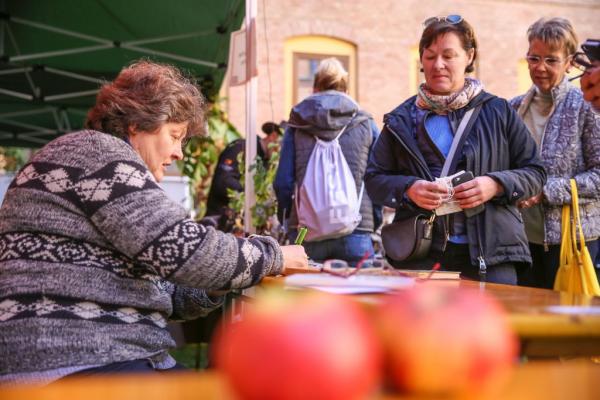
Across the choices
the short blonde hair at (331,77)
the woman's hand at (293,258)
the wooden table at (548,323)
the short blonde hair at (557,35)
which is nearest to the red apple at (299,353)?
the wooden table at (548,323)

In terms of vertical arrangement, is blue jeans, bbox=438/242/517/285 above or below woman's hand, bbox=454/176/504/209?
below

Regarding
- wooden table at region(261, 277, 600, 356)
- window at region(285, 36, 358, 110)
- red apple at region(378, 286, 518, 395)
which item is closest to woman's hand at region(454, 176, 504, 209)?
wooden table at region(261, 277, 600, 356)

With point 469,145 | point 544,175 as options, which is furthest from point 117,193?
point 544,175

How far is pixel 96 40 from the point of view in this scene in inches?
221

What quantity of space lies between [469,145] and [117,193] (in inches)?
52.8

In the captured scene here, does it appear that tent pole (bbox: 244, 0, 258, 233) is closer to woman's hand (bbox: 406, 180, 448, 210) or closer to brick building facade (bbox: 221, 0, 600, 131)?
woman's hand (bbox: 406, 180, 448, 210)

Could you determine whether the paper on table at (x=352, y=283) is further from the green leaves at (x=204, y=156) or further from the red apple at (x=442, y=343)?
the green leaves at (x=204, y=156)

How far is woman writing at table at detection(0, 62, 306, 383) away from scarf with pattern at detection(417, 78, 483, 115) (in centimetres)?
108

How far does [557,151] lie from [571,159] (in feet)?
0.20

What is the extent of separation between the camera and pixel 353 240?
352cm

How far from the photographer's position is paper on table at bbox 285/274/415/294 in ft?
4.04

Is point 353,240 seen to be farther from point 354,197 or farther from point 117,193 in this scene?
point 117,193

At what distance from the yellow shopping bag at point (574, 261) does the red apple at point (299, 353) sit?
219 cm

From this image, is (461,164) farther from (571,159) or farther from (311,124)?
(311,124)
